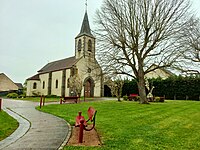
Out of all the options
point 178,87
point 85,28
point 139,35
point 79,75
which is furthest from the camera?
point 85,28

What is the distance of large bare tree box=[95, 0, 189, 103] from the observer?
20.7 m

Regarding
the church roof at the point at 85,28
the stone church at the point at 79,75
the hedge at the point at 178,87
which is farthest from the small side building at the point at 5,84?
the hedge at the point at 178,87

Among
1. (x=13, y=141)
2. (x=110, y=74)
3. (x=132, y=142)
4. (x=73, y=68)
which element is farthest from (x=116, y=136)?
(x=73, y=68)

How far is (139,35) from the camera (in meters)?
21.5

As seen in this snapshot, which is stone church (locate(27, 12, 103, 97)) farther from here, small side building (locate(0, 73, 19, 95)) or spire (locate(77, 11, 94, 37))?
small side building (locate(0, 73, 19, 95))

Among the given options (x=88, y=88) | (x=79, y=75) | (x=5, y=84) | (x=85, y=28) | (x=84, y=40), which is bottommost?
(x=88, y=88)

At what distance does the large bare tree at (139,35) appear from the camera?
67.9 feet

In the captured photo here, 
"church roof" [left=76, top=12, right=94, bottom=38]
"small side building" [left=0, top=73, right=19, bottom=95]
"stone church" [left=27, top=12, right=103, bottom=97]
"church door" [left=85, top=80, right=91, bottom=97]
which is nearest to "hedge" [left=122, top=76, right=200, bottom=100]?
"stone church" [left=27, top=12, right=103, bottom=97]

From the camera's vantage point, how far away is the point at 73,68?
40.1m

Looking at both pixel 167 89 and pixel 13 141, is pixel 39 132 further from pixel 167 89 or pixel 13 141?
pixel 167 89

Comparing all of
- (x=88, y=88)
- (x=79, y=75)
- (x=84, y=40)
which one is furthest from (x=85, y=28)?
(x=88, y=88)

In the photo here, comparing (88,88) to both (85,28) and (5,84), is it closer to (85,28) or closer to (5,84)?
(85,28)

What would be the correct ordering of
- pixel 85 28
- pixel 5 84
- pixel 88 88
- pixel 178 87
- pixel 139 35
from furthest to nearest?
1. pixel 5 84
2. pixel 85 28
3. pixel 88 88
4. pixel 178 87
5. pixel 139 35

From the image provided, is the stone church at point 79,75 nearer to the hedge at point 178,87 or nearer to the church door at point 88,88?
the church door at point 88,88
